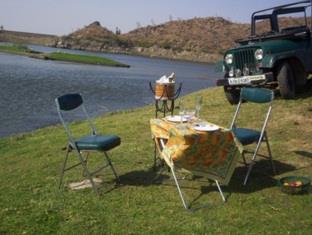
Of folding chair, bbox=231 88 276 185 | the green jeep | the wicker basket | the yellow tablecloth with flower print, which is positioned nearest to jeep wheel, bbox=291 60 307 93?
the green jeep

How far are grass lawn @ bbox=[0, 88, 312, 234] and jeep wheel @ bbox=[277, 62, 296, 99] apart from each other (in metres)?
2.73

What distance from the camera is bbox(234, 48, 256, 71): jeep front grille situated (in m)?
10.9

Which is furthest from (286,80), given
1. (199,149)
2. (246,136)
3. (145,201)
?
(145,201)

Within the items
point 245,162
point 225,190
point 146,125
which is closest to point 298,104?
point 146,125

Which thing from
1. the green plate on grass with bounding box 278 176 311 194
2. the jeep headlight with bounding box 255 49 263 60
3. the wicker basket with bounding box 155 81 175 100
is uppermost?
the jeep headlight with bounding box 255 49 263 60

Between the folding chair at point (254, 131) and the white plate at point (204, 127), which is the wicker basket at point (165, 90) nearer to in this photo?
the folding chair at point (254, 131)

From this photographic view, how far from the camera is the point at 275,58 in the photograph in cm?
1049

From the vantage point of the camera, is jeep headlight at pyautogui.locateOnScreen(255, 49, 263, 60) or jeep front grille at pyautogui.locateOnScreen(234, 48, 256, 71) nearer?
jeep headlight at pyautogui.locateOnScreen(255, 49, 263, 60)

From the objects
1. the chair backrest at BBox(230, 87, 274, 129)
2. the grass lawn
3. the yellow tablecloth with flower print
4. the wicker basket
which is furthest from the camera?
the wicker basket

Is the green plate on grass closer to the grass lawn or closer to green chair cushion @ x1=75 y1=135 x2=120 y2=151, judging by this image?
the grass lawn

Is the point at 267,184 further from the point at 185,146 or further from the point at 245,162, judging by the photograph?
the point at 185,146

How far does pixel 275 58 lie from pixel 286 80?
22.7 inches

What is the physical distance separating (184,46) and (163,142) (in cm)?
11481

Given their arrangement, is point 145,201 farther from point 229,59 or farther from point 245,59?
point 229,59
